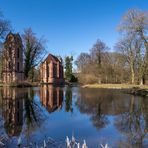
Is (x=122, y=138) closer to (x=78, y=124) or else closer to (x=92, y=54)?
(x=78, y=124)

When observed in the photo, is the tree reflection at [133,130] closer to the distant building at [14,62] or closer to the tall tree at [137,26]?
the tall tree at [137,26]

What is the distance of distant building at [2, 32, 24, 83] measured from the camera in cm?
5675

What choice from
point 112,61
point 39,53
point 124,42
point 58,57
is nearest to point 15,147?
point 124,42

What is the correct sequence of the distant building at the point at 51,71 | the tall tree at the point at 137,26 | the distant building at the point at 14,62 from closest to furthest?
the tall tree at the point at 137,26
the distant building at the point at 14,62
the distant building at the point at 51,71

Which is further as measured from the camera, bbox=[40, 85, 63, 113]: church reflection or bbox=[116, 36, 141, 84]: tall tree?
bbox=[116, 36, 141, 84]: tall tree

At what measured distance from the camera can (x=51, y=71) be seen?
75.1 meters

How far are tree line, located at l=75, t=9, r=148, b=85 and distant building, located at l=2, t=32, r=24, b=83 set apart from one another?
50.9 ft

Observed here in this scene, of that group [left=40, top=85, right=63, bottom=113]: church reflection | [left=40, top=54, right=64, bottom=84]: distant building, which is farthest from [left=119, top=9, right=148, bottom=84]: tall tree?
[left=40, top=54, right=64, bottom=84]: distant building

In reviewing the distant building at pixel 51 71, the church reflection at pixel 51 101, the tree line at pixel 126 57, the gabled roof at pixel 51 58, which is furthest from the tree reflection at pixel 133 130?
the gabled roof at pixel 51 58

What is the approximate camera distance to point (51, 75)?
75.2 meters

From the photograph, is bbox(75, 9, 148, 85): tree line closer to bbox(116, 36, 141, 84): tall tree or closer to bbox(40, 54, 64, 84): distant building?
bbox(116, 36, 141, 84): tall tree

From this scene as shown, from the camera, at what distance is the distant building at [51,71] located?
74250mm

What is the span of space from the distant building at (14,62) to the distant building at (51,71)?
13.1 meters

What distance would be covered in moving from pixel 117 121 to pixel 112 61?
52188mm
